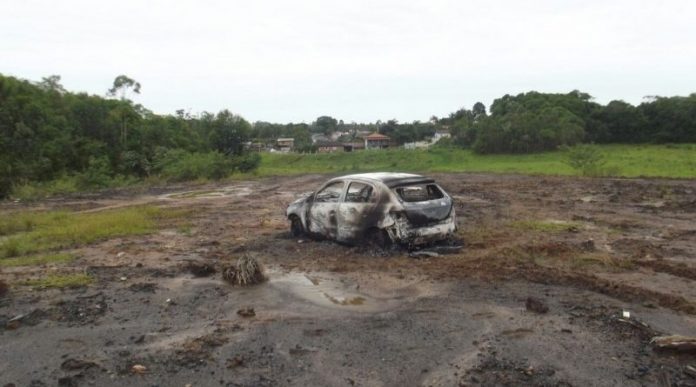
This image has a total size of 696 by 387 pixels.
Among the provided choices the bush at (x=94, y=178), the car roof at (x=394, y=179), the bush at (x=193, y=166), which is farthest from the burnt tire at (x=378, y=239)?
the bush at (x=193, y=166)

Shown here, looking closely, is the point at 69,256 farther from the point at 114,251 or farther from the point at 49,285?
the point at 49,285

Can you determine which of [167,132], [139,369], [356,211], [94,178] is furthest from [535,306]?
[167,132]

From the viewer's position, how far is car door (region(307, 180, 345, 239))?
10.4m

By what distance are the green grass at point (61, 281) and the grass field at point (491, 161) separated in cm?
2908

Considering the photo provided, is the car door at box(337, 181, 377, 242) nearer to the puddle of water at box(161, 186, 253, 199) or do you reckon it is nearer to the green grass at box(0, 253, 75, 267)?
the green grass at box(0, 253, 75, 267)

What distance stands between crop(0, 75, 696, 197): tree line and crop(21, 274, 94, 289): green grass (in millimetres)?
23581

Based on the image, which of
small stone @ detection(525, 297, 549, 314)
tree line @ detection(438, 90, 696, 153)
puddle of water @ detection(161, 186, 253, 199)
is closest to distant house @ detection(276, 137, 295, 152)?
tree line @ detection(438, 90, 696, 153)

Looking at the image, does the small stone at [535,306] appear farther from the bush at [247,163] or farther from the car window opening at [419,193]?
the bush at [247,163]

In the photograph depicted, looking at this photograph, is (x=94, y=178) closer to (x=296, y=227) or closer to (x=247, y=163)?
(x=247, y=163)

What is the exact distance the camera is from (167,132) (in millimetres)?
45344

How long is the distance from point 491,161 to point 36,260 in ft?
150

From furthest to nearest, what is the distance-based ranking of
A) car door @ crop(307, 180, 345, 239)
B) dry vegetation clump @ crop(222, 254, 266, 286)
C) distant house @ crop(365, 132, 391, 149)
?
distant house @ crop(365, 132, 391, 149) < car door @ crop(307, 180, 345, 239) < dry vegetation clump @ crop(222, 254, 266, 286)

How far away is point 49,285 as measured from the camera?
27.1ft

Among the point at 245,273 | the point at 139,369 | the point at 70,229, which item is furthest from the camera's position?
the point at 70,229
